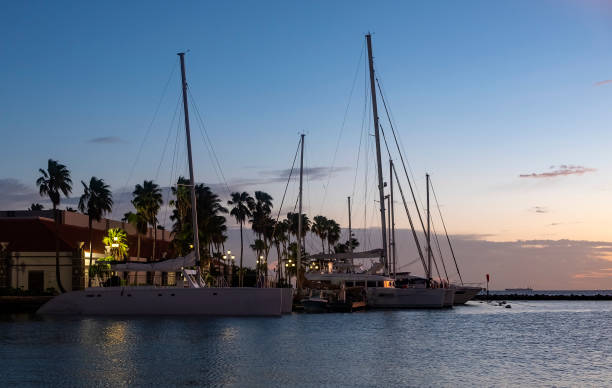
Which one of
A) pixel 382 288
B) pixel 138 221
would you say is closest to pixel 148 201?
pixel 138 221

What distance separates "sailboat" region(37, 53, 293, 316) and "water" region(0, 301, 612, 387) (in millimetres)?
784

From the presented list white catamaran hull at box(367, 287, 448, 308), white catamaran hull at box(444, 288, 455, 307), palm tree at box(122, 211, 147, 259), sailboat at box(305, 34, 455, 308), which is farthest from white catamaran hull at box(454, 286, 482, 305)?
palm tree at box(122, 211, 147, 259)

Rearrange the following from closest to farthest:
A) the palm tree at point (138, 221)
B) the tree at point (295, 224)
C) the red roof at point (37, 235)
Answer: the red roof at point (37, 235)
the palm tree at point (138, 221)
the tree at point (295, 224)

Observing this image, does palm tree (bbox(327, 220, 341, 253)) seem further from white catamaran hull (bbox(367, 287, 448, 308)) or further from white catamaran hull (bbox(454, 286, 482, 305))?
white catamaran hull (bbox(367, 287, 448, 308))

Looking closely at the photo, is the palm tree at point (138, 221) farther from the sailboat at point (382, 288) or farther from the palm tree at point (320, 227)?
the palm tree at point (320, 227)

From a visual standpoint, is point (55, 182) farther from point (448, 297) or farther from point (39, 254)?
point (448, 297)

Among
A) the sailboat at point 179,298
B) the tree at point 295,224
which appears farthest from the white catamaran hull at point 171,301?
the tree at point 295,224

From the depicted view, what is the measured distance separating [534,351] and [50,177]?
50.4 m

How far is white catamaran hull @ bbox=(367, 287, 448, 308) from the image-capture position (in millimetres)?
66562

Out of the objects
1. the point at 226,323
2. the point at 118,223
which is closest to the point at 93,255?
the point at 118,223

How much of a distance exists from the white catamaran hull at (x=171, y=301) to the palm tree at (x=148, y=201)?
2476 centimetres

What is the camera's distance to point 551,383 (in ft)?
80.4

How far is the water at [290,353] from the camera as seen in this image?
24.8 m

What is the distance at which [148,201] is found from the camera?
254ft
